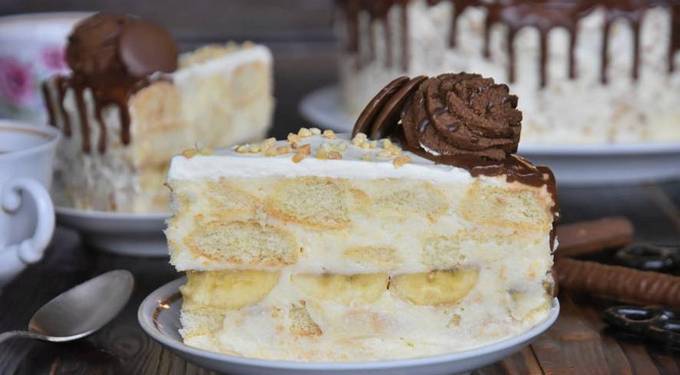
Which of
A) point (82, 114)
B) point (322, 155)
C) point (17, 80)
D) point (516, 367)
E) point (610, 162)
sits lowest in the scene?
point (610, 162)

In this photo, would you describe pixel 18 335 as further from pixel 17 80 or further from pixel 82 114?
pixel 17 80

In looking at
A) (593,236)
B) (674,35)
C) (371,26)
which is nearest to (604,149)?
(674,35)

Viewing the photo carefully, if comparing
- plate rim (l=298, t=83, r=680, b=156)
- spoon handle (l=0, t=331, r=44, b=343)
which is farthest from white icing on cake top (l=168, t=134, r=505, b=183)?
plate rim (l=298, t=83, r=680, b=156)

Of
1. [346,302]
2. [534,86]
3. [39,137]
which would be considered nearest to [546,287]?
[346,302]

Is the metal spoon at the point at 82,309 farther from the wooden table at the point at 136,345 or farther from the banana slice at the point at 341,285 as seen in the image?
the banana slice at the point at 341,285

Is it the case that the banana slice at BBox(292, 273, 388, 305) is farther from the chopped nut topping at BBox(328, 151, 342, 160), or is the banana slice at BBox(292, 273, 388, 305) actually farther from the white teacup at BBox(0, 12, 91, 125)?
the white teacup at BBox(0, 12, 91, 125)
